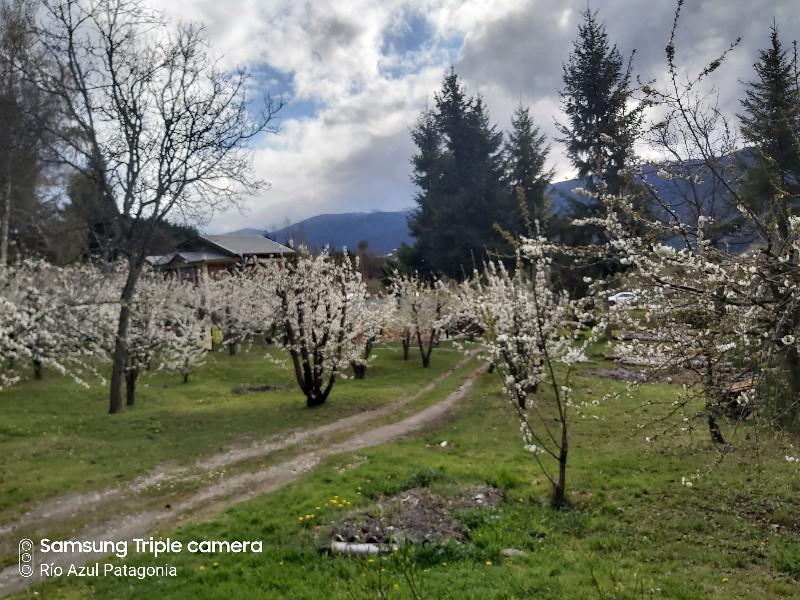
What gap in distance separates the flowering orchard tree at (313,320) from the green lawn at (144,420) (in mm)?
935

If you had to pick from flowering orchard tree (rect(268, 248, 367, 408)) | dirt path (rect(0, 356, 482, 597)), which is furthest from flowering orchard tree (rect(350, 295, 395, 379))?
dirt path (rect(0, 356, 482, 597))

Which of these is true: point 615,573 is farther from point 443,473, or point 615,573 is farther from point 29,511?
point 29,511

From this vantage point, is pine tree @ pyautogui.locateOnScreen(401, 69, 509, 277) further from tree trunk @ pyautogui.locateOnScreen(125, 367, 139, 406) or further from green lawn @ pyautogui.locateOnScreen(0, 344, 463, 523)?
tree trunk @ pyautogui.locateOnScreen(125, 367, 139, 406)

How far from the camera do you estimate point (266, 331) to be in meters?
28.9

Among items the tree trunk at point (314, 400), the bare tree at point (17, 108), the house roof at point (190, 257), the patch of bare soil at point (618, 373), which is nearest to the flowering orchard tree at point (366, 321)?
the tree trunk at point (314, 400)

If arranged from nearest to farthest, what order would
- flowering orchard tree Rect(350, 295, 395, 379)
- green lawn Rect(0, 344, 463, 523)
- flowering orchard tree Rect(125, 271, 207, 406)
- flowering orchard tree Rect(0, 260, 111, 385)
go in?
flowering orchard tree Rect(0, 260, 111, 385) → green lawn Rect(0, 344, 463, 523) → flowering orchard tree Rect(125, 271, 207, 406) → flowering orchard tree Rect(350, 295, 395, 379)

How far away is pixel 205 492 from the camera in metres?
8.48

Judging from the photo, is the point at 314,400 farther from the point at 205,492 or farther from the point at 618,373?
the point at 618,373

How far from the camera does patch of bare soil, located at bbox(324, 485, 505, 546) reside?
6.02 m

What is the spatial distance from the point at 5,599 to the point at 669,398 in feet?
53.0

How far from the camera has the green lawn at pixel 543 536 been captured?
4.97 metres

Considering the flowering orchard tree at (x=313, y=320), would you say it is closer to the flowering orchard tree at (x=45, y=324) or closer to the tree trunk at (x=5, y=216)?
the flowering orchard tree at (x=45, y=324)

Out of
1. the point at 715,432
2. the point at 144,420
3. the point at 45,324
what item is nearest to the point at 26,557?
the point at 45,324

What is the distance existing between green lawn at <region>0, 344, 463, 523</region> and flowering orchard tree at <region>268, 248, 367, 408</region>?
0.94 m
